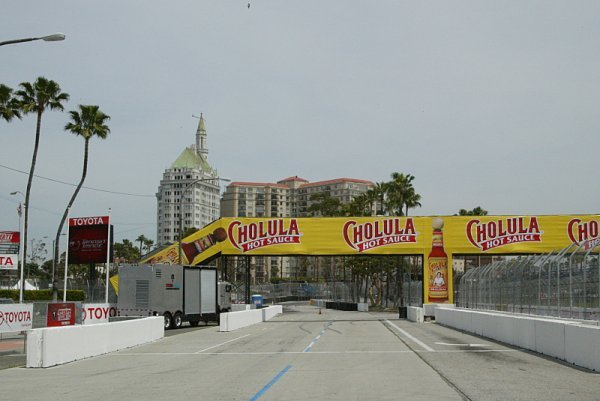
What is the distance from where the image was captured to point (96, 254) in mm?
45031

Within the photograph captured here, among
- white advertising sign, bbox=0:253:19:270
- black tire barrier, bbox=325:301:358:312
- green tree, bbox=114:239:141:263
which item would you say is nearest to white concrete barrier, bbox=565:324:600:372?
white advertising sign, bbox=0:253:19:270

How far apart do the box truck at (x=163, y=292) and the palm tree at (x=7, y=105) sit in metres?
21.8

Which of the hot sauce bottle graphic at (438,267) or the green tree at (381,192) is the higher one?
the green tree at (381,192)

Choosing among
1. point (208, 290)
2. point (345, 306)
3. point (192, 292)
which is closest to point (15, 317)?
point (192, 292)

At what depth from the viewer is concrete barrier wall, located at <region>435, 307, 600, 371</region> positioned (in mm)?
15430

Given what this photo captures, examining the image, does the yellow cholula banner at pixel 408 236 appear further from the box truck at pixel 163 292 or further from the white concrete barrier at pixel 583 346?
the white concrete barrier at pixel 583 346

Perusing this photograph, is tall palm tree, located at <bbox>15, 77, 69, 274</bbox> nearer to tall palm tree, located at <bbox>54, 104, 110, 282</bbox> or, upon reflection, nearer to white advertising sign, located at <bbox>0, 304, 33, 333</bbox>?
tall palm tree, located at <bbox>54, 104, 110, 282</bbox>

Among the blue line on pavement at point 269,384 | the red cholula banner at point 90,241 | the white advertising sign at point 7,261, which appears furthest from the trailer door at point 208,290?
the blue line on pavement at point 269,384

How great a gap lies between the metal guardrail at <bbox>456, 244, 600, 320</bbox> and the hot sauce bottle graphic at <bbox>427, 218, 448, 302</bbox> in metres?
10.4

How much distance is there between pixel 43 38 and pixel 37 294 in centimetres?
4515

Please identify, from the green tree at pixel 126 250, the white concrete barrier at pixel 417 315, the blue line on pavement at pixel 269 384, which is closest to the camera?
the blue line on pavement at pixel 269 384

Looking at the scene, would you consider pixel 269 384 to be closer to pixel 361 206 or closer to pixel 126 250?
pixel 361 206

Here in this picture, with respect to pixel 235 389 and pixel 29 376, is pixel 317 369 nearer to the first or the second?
pixel 235 389

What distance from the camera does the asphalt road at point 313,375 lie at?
11.8 metres
